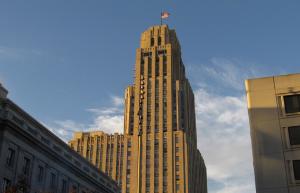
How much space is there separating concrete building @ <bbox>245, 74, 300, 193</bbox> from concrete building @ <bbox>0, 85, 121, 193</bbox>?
1863cm

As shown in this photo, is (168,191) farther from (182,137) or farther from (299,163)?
(299,163)

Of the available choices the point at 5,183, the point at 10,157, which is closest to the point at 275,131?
the point at 5,183

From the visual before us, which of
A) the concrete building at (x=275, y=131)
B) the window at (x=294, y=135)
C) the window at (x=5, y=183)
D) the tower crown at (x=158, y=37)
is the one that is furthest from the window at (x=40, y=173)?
the tower crown at (x=158, y=37)

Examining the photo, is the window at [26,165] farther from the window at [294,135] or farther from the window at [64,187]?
the window at [294,135]

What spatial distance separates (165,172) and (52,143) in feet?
192

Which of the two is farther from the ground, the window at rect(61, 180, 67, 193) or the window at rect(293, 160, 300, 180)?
the window at rect(61, 180, 67, 193)

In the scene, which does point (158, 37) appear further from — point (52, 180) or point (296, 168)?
point (296, 168)

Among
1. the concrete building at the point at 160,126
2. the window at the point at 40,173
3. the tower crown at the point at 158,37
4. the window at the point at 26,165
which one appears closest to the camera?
the window at the point at 26,165

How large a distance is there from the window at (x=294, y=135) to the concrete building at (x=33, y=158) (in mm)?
21218

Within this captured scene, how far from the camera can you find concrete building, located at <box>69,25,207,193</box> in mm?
117188

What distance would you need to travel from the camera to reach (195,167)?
13462 cm

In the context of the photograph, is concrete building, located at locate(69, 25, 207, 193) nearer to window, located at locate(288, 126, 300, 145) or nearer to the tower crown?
the tower crown

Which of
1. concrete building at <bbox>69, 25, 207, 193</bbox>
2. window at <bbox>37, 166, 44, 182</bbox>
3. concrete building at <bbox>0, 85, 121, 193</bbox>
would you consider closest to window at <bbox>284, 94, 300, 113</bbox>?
concrete building at <bbox>0, 85, 121, 193</bbox>

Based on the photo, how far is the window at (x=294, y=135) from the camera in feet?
126
